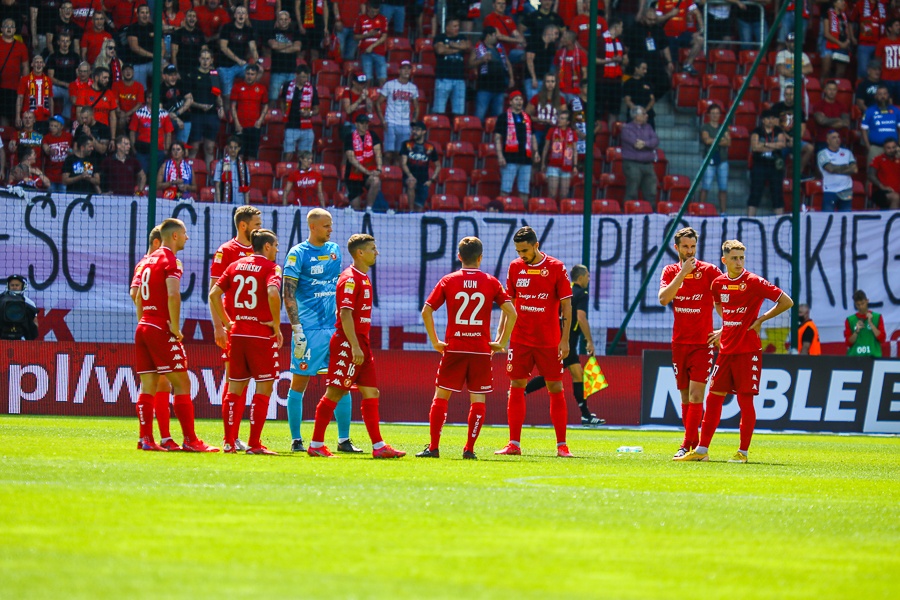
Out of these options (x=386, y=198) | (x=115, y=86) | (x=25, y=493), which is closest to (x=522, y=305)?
(x=25, y=493)

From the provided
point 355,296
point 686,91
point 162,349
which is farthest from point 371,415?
point 686,91

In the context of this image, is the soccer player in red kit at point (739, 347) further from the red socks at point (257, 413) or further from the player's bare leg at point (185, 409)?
the player's bare leg at point (185, 409)

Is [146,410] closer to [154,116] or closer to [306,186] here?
[154,116]

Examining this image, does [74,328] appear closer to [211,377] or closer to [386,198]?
[211,377]

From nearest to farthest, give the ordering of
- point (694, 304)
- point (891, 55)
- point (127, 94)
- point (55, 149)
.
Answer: point (694, 304), point (55, 149), point (127, 94), point (891, 55)

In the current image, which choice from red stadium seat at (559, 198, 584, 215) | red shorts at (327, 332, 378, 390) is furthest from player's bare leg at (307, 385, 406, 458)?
red stadium seat at (559, 198, 584, 215)

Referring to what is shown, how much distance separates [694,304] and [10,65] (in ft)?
45.0

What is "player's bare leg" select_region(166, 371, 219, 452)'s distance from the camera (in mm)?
11195

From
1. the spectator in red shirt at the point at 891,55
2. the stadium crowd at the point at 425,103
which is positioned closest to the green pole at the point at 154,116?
the stadium crowd at the point at 425,103

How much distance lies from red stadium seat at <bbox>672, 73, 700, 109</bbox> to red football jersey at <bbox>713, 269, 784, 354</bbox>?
1307cm

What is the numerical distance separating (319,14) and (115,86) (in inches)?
166

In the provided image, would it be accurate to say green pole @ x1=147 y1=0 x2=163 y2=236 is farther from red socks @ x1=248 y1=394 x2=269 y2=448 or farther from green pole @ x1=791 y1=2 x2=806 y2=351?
green pole @ x1=791 y1=2 x2=806 y2=351

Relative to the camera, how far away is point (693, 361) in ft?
43.0

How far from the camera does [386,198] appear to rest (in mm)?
22359
